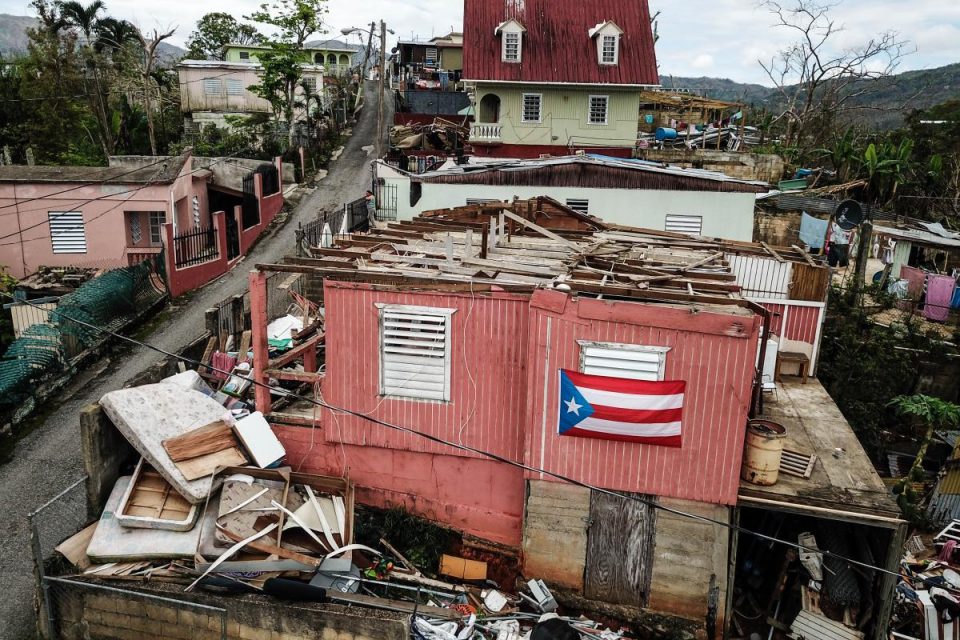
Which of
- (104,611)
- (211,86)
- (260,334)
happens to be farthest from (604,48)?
(104,611)

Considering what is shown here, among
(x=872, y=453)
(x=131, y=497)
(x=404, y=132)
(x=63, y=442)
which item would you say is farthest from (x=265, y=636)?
(x=404, y=132)

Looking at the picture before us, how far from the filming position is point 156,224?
24.1 meters

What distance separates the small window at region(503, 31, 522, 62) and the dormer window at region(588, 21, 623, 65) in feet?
12.3

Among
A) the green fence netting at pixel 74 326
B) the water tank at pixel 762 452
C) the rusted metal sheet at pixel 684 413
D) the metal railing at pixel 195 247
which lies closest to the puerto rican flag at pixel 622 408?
the rusted metal sheet at pixel 684 413

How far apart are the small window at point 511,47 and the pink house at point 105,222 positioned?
644 inches

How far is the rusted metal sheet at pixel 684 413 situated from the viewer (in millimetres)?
10109

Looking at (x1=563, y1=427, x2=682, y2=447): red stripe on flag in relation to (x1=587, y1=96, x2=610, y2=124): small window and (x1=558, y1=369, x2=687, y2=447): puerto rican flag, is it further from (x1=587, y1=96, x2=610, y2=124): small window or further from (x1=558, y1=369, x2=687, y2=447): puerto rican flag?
(x1=587, y1=96, x2=610, y2=124): small window

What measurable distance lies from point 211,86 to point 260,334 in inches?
1343

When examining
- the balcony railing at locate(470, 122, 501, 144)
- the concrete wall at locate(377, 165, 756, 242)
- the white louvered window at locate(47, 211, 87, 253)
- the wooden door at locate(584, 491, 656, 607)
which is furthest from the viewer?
the balcony railing at locate(470, 122, 501, 144)

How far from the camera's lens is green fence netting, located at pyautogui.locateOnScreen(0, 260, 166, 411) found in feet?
49.0

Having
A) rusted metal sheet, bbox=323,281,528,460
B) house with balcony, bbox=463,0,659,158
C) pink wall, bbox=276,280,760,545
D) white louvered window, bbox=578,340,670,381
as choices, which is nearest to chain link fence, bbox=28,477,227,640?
pink wall, bbox=276,280,760,545

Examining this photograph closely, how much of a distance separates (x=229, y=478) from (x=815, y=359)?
486 inches

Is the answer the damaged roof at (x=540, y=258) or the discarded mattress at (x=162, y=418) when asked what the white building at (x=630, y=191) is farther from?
the discarded mattress at (x=162, y=418)

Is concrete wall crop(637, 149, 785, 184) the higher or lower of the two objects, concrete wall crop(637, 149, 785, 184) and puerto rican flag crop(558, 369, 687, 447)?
the higher
